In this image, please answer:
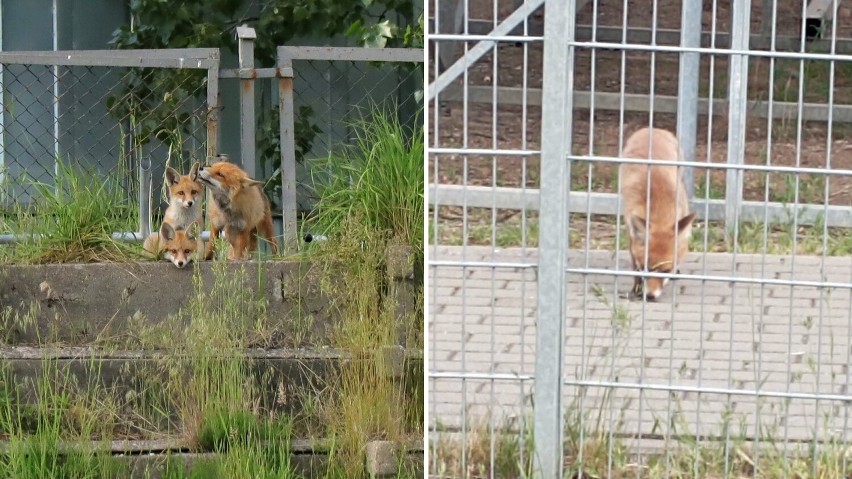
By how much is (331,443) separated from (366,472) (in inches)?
8.0

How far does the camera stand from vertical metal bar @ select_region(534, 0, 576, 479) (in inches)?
144

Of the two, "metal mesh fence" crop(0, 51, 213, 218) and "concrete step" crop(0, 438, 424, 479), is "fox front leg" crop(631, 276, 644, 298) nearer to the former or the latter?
"concrete step" crop(0, 438, 424, 479)

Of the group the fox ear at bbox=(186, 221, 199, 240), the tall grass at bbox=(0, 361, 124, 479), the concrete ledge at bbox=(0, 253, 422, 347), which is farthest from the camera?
the fox ear at bbox=(186, 221, 199, 240)

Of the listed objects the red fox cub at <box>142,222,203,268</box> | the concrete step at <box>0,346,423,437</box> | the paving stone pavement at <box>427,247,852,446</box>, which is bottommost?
the concrete step at <box>0,346,423,437</box>

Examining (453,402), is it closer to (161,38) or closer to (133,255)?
(133,255)

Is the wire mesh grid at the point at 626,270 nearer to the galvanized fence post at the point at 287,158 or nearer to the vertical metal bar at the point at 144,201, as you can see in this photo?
the galvanized fence post at the point at 287,158

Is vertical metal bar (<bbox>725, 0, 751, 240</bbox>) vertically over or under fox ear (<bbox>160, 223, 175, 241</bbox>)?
over

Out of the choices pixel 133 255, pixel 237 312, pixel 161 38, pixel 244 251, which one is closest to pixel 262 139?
pixel 161 38

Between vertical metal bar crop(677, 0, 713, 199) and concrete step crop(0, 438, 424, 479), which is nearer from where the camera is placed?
concrete step crop(0, 438, 424, 479)

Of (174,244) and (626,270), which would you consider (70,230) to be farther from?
(626,270)

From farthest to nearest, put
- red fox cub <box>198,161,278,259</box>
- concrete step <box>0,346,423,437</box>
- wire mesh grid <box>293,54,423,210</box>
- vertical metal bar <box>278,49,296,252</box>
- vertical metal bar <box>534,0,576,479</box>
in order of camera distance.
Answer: wire mesh grid <box>293,54,423,210</box> < red fox cub <box>198,161,278,259</box> < vertical metal bar <box>278,49,296,252</box> < concrete step <box>0,346,423,437</box> < vertical metal bar <box>534,0,576,479</box>

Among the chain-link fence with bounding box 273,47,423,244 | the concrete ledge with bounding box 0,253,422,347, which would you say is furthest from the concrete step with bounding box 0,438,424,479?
the chain-link fence with bounding box 273,47,423,244

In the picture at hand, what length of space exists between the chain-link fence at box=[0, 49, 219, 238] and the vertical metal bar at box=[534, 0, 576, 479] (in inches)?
111

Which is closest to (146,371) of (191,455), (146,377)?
(146,377)
